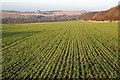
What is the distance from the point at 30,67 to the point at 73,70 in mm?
2603

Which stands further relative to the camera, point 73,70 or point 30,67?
point 30,67

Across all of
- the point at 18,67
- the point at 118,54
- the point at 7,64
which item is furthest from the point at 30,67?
the point at 118,54

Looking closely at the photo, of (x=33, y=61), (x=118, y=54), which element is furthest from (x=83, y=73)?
(x=118, y=54)

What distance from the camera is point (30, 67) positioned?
1447 cm

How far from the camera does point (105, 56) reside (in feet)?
58.1

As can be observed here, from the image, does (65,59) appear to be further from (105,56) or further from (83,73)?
(83,73)

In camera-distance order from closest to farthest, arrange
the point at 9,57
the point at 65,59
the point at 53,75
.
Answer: the point at 53,75
the point at 65,59
the point at 9,57

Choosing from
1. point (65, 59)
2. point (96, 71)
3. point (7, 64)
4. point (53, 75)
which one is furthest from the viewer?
point (65, 59)

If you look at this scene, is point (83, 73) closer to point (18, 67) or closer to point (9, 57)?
point (18, 67)

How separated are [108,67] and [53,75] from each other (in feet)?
11.3

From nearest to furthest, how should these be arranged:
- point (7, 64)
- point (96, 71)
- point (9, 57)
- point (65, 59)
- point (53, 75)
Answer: point (53, 75) → point (96, 71) → point (7, 64) → point (65, 59) → point (9, 57)

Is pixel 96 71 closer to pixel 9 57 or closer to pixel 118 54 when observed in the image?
pixel 118 54

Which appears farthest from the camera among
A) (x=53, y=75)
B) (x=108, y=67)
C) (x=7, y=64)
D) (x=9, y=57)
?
(x=9, y=57)

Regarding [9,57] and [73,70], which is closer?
[73,70]
